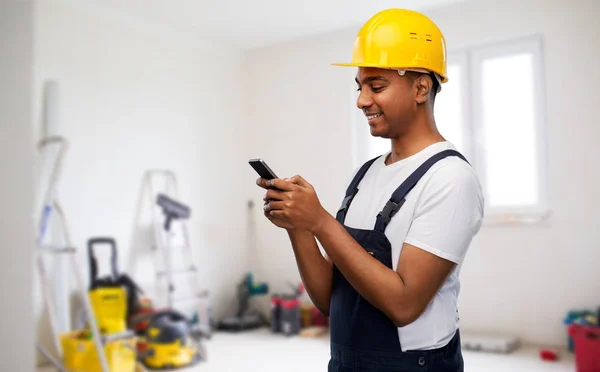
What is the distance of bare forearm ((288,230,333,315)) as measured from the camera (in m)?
A: 1.19

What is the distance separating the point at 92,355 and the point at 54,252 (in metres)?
0.70

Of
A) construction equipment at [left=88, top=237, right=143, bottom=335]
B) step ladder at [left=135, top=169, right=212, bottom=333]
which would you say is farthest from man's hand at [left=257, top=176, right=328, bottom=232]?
step ladder at [left=135, top=169, right=212, bottom=333]

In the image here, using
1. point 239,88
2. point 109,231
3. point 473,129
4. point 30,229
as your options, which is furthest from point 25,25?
point 239,88

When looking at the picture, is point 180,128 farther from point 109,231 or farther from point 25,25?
point 25,25

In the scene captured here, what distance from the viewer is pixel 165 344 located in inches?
146

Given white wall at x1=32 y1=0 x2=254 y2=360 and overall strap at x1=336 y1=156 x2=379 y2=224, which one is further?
white wall at x1=32 y1=0 x2=254 y2=360

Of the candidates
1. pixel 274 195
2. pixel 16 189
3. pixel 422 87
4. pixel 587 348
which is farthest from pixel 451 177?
pixel 587 348

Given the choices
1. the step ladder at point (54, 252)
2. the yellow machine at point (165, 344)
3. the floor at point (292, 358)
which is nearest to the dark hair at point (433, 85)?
the step ladder at point (54, 252)

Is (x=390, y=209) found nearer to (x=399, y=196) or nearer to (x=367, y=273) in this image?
(x=399, y=196)

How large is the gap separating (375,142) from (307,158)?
2.31ft

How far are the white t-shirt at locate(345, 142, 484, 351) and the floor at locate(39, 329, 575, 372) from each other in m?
2.73

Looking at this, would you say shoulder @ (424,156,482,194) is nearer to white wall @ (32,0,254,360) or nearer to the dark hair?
the dark hair

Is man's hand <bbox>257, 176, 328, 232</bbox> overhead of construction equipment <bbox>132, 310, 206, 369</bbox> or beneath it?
Answer: overhead

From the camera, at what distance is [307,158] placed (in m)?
5.37
